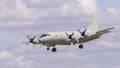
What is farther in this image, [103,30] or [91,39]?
[91,39]

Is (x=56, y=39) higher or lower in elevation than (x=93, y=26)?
lower

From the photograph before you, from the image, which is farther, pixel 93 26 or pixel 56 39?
pixel 93 26

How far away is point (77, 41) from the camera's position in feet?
417

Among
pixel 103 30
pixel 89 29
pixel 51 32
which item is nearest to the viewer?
pixel 103 30

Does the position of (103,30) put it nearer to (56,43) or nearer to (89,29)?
(56,43)

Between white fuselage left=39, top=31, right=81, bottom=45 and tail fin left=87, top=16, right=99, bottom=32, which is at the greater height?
tail fin left=87, top=16, right=99, bottom=32

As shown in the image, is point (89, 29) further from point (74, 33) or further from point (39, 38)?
point (39, 38)

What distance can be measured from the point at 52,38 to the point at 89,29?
25.0m

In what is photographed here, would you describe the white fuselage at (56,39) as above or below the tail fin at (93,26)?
below

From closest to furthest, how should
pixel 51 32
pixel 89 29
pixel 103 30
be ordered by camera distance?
pixel 103 30 → pixel 51 32 → pixel 89 29

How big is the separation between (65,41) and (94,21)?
27145 mm

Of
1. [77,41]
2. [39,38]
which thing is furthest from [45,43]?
[77,41]

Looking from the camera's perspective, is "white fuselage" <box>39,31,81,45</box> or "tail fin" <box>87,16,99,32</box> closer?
"white fuselage" <box>39,31,81,45</box>

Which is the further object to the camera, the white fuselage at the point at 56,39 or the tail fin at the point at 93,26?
the tail fin at the point at 93,26
